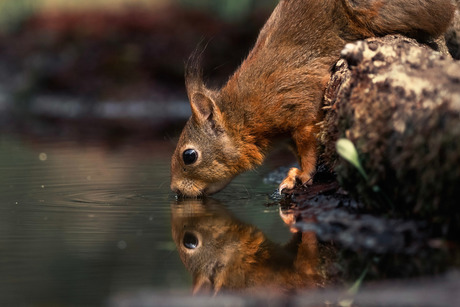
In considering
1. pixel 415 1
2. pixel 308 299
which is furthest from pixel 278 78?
pixel 308 299

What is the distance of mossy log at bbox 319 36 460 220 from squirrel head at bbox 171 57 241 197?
1.44 metres

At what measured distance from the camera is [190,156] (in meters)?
5.99

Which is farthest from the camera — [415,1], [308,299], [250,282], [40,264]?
[415,1]

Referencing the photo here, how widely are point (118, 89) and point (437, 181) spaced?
41.5ft

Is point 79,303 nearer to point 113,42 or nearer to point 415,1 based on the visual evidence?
point 415,1

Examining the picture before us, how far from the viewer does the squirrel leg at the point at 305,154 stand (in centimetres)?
570

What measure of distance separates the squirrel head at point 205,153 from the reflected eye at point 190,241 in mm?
1416

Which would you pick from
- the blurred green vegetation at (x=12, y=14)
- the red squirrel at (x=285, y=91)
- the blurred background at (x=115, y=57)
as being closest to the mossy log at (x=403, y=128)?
the red squirrel at (x=285, y=91)

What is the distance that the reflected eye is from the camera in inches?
167

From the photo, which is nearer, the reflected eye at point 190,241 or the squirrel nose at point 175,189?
the reflected eye at point 190,241

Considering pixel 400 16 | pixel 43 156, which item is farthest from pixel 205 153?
pixel 43 156

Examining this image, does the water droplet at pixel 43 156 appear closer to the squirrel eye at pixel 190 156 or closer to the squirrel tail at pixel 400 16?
the squirrel eye at pixel 190 156

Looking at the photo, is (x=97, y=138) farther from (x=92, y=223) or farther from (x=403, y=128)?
(x=403, y=128)

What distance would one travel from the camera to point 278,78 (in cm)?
584
